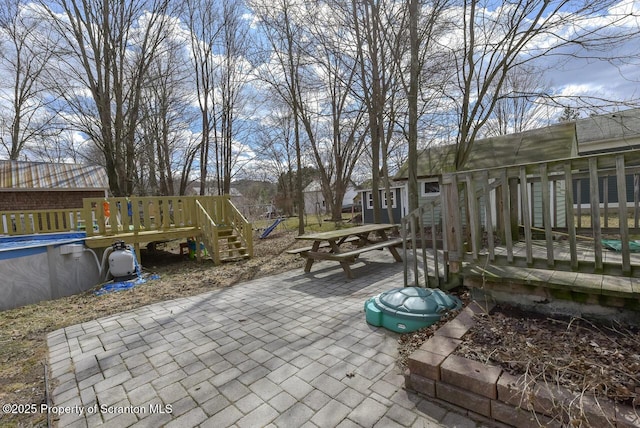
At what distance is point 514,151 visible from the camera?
1043 centimetres

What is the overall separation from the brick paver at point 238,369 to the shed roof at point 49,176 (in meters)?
13.3

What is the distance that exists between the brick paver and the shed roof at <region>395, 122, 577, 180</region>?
26.3 feet

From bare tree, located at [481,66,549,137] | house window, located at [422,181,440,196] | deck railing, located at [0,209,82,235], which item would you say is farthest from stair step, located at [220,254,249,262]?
bare tree, located at [481,66,549,137]

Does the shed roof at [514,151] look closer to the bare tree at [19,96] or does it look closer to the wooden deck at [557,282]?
the wooden deck at [557,282]

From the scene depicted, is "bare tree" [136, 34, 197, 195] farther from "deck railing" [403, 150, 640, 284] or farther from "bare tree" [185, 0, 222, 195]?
"deck railing" [403, 150, 640, 284]

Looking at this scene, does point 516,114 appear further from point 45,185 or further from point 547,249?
point 45,185

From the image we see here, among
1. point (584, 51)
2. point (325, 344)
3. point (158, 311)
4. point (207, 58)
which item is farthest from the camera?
point (207, 58)

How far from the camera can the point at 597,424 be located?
57.6 inches

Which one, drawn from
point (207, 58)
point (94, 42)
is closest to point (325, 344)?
point (94, 42)

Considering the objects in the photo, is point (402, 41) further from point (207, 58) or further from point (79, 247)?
point (207, 58)

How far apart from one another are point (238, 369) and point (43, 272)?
4960mm


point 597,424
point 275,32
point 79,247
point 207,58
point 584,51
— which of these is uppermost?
point 207,58

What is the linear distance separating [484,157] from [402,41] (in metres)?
5.96

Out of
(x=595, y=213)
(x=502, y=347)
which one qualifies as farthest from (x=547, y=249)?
(x=502, y=347)
